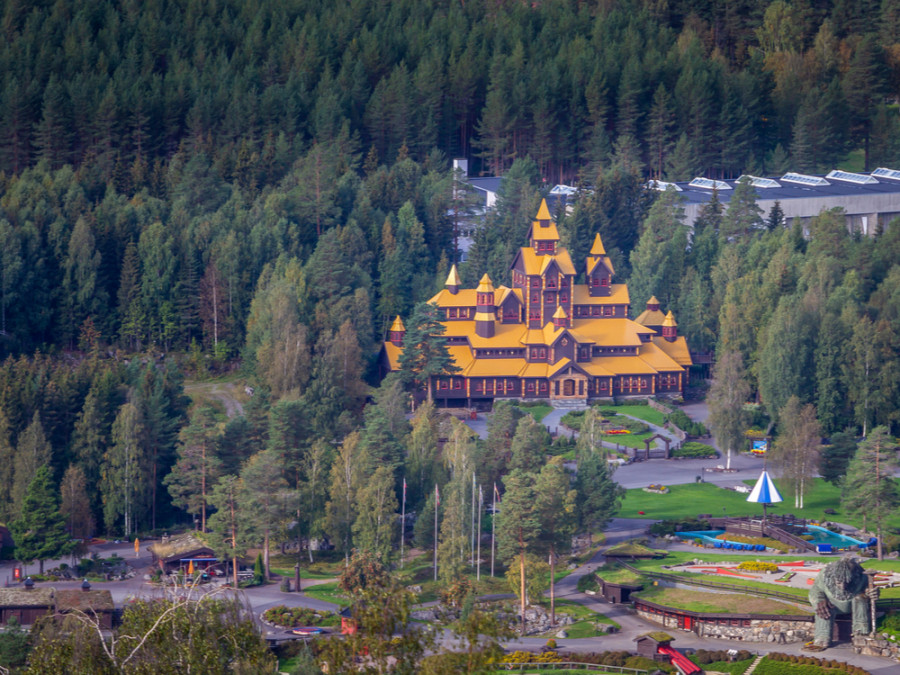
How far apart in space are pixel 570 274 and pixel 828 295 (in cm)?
2083

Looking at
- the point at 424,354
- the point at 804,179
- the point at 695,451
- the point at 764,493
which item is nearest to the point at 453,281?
the point at 424,354

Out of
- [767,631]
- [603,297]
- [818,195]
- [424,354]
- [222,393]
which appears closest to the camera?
[767,631]

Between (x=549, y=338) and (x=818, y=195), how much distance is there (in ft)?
148

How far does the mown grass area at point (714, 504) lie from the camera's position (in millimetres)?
109812

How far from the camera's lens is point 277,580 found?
324 ft

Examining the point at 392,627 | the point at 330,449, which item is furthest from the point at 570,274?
the point at 392,627

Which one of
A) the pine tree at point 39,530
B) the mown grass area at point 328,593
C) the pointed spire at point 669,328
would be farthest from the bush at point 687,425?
the pine tree at point 39,530

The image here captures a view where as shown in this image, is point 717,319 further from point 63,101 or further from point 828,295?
point 63,101

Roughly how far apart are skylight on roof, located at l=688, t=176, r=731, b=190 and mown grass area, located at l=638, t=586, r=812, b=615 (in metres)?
88.6

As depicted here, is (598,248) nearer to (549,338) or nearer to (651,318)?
(651,318)

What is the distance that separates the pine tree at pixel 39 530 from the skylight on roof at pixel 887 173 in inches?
4546

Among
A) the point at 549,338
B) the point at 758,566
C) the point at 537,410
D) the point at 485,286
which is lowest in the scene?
the point at 758,566

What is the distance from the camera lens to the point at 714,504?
112 m

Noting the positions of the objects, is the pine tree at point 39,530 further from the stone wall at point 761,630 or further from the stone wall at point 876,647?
the stone wall at point 876,647
